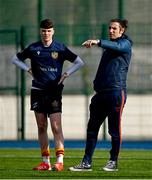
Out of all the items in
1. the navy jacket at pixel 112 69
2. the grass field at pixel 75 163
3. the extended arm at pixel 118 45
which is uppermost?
the extended arm at pixel 118 45

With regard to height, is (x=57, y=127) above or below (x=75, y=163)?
above

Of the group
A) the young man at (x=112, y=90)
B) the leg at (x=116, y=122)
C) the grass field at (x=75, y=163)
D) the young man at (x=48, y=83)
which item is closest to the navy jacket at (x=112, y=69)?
Answer: the young man at (x=112, y=90)

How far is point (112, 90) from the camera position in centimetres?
1326

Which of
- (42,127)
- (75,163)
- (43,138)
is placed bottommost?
(75,163)

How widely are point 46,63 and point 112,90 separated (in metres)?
0.99

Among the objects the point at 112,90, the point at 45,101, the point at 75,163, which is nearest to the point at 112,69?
the point at 112,90

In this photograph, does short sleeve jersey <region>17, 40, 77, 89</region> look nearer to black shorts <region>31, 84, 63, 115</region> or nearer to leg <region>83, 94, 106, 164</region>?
black shorts <region>31, 84, 63, 115</region>

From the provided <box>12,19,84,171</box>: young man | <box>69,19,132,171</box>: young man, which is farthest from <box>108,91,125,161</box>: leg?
<box>12,19,84,171</box>: young man

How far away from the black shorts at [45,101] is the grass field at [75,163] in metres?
0.82

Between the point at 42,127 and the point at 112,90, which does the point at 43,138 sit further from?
the point at 112,90

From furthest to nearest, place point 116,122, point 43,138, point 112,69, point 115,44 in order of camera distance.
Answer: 1. point 43,138
2. point 116,122
3. point 112,69
4. point 115,44

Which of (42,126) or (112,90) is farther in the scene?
(42,126)

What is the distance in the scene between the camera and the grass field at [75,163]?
1238cm

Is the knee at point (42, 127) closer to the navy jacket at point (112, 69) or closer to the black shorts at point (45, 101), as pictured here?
the black shorts at point (45, 101)
